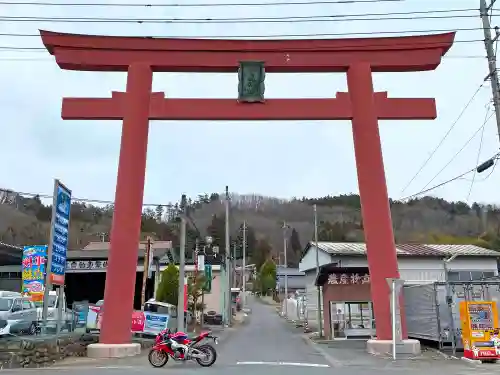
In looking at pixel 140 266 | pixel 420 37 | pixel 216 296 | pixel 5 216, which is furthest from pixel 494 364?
pixel 216 296

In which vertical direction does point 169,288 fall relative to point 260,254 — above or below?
below

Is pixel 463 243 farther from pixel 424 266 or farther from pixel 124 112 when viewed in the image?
pixel 124 112

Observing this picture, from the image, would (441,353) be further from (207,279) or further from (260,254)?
(260,254)

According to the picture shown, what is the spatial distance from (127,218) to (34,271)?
11411 millimetres

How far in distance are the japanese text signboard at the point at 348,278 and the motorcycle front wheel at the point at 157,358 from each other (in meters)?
14.7

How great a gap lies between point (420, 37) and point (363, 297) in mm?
14763

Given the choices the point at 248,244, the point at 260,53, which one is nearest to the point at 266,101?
the point at 260,53

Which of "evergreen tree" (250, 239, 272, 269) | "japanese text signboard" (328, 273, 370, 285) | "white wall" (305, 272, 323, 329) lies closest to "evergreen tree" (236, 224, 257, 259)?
"evergreen tree" (250, 239, 272, 269)

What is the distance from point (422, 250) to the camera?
1242 inches

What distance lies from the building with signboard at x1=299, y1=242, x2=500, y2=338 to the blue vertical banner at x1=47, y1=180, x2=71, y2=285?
14.8 m

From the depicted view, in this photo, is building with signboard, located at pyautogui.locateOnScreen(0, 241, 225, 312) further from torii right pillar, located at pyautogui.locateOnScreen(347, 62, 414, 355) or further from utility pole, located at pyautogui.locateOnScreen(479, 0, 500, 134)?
utility pole, located at pyautogui.locateOnScreen(479, 0, 500, 134)

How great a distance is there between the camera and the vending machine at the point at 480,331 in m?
15.4

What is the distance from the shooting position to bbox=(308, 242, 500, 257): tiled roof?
100ft

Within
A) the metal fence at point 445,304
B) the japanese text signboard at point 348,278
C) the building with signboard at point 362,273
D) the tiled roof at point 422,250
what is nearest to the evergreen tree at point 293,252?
the building with signboard at point 362,273
